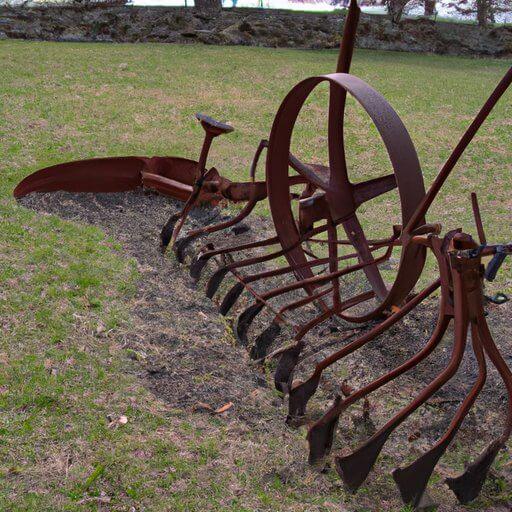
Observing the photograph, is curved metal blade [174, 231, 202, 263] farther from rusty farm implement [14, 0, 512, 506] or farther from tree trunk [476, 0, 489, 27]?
tree trunk [476, 0, 489, 27]

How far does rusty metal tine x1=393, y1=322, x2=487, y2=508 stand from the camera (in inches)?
112

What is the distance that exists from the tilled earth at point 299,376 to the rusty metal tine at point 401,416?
105mm

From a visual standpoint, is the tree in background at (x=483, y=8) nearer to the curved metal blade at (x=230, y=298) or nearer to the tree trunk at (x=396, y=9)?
the tree trunk at (x=396, y=9)

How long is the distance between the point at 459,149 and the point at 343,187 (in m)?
1.39

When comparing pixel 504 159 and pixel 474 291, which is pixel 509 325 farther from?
pixel 504 159

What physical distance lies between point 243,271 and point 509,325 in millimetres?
1746

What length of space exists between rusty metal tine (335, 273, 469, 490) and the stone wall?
10111 mm

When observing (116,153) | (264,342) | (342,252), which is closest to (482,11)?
(116,153)

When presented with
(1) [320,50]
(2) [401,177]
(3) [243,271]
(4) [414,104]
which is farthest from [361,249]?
(1) [320,50]

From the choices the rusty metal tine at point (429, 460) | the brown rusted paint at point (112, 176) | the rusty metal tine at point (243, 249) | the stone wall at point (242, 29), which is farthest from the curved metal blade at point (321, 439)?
the stone wall at point (242, 29)

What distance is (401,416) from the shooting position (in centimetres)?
293

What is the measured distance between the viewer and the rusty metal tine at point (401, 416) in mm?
2869

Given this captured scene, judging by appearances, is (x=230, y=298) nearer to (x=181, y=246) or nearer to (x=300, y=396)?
(x=181, y=246)

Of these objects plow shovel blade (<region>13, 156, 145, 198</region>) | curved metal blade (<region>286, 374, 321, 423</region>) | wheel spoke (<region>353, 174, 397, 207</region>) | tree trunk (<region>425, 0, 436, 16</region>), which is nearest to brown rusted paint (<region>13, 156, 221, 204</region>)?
plow shovel blade (<region>13, 156, 145, 198</region>)
